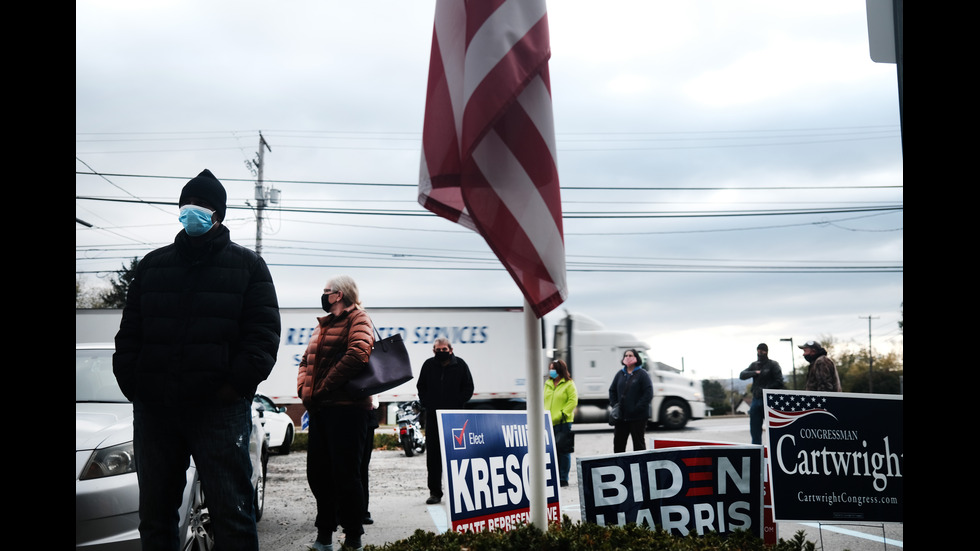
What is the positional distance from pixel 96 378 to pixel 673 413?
19686 mm

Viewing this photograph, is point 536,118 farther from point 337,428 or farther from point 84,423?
point 84,423

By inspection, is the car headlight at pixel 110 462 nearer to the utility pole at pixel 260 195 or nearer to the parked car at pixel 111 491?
the parked car at pixel 111 491

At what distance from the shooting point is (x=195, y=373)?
383cm

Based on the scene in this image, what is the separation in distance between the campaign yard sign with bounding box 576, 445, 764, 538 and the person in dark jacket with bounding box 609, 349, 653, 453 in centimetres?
664

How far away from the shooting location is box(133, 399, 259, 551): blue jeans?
12.6 ft

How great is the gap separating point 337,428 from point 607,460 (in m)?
2.14

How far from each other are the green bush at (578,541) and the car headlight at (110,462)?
7.39ft

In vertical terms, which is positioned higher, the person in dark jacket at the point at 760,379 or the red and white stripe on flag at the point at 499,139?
the red and white stripe on flag at the point at 499,139

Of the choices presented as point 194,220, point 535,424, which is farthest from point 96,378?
point 535,424

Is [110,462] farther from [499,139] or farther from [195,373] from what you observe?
[499,139]

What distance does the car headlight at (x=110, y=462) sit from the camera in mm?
4676

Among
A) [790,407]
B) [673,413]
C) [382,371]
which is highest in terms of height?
[382,371]

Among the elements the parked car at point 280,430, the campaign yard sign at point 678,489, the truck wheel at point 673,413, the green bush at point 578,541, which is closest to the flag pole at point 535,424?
the green bush at point 578,541
